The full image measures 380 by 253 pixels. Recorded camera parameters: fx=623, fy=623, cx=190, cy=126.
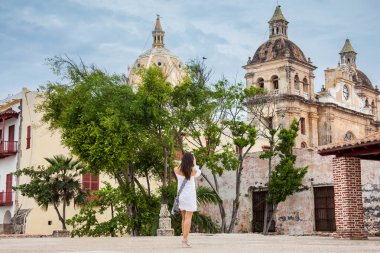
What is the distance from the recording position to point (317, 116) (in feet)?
168

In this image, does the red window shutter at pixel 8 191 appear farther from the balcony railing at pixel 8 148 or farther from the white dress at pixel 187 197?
the white dress at pixel 187 197

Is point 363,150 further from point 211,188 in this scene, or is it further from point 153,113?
point 211,188

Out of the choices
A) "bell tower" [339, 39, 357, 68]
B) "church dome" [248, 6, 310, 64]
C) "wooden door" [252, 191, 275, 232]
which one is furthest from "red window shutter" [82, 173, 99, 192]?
"bell tower" [339, 39, 357, 68]

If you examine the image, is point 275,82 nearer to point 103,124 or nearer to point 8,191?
point 8,191

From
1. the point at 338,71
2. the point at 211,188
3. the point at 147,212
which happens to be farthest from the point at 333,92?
the point at 147,212

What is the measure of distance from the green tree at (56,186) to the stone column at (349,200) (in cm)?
1437

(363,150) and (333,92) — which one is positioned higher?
(333,92)

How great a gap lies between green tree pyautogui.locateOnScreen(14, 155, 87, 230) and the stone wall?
569cm

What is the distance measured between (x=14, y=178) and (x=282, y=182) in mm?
15834

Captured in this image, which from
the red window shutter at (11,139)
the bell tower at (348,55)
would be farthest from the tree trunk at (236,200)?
the bell tower at (348,55)

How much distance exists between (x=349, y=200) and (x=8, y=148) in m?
22.2

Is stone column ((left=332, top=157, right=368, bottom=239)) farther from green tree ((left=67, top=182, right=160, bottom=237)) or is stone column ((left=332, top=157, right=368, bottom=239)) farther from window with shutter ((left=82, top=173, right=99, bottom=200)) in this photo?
window with shutter ((left=82, top=173, right=99, bottom=200))

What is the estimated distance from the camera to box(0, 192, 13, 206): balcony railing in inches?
1266

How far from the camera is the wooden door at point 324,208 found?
22.9 m
